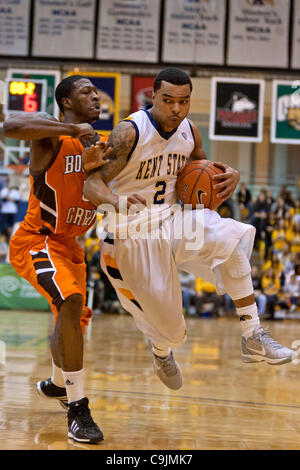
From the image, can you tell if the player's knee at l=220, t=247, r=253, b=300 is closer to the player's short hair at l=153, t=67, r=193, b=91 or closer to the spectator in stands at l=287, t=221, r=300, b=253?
the player's short hair at l=153, t=67, r=193, b=91

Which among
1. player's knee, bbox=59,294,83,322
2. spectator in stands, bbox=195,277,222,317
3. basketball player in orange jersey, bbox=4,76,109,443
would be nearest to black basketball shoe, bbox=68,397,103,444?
basketball player in orange jersey, bbox=4,76,109,443

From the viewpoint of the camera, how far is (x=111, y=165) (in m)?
3.64

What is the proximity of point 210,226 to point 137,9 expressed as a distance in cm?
944

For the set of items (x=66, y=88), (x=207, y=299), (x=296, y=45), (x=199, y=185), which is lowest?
(x=207, y=299)

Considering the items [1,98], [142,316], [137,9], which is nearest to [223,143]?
[137,9]

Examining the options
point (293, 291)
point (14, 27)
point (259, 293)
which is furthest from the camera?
point (293, 291)

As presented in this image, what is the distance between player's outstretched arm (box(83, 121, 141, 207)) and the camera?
138 inches

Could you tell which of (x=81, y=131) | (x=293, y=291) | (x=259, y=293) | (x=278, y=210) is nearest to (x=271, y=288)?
(x=259, y=293)

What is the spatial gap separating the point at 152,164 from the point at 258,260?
1196 centimetres

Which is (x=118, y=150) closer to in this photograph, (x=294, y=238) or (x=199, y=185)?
(x=199, y=185)

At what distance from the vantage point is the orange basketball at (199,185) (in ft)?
12.4

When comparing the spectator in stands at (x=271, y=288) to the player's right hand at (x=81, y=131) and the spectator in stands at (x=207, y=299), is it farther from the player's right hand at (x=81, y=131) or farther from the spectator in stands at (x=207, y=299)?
the player's right hand at (x=81, y=131)

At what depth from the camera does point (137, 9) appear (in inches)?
474

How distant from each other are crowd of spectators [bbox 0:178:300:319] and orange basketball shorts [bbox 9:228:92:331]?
25.9 ft
